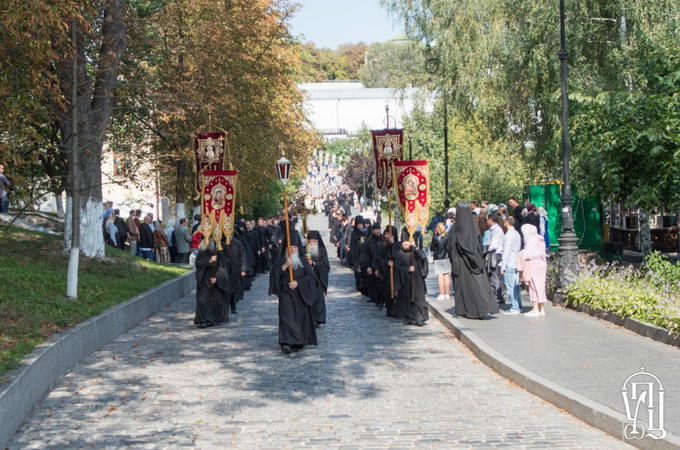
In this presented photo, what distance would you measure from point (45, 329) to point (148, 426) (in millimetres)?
4550

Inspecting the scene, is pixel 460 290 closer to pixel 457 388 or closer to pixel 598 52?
pixel 457 388

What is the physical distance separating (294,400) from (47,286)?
8184mm

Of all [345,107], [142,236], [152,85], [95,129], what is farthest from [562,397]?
[345,107]

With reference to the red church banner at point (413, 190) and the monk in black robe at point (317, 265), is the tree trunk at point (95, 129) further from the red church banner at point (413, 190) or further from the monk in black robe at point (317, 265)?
the red church banner at point (413, 190)

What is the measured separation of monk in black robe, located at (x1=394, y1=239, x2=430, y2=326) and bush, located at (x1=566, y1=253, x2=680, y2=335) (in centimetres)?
263

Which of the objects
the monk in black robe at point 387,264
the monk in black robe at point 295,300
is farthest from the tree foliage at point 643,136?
the monk in black robe at point 295,300

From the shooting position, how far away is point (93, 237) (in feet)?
72.4

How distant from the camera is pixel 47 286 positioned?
17.0 m

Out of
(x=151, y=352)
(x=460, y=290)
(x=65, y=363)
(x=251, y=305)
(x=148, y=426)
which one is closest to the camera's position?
(x=148, y=426)

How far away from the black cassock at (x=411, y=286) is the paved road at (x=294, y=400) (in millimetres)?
1384

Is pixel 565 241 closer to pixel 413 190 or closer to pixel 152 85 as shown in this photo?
pixel 413 190

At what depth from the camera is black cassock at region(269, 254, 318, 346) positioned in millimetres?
13758

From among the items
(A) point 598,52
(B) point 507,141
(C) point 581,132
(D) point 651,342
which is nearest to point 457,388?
(D) point 651,342

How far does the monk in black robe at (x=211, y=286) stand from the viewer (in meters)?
17.3
